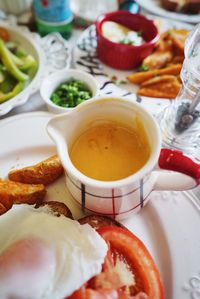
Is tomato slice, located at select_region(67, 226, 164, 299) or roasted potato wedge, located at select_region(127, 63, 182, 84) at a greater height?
roasted potato wedge, located at select_region(127, 63, 182, 84)

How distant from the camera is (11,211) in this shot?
2.47 ft

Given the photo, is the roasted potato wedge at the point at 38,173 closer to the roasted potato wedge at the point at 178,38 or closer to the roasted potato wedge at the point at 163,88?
the roasted potato wedge at the point at 163,88

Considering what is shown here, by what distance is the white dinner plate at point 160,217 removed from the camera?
2.37 ft

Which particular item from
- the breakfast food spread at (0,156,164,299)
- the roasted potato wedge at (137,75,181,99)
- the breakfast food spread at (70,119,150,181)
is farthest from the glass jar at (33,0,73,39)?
the breakfast food spread at (0,156,164,299)

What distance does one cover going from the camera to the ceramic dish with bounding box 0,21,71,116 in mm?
1113

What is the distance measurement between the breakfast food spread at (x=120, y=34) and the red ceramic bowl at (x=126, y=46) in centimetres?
2

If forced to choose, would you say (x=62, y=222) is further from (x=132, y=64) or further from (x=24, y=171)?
(x=132, y=64)

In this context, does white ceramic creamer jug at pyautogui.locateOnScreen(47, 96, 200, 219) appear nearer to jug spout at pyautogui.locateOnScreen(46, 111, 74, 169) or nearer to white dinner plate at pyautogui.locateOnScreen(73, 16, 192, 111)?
jug spout at pyautogui.locateOnScreen(46, 111, 74, 169)

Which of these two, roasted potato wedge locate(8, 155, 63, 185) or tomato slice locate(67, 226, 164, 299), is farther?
roasted potato wedge locate(8, 155, 63, 185)

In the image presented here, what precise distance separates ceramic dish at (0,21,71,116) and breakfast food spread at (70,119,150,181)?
34 cm

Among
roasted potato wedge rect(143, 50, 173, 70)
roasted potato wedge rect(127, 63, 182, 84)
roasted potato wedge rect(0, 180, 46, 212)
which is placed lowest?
roasted potato wedge rect(0, 180, 46, 212)

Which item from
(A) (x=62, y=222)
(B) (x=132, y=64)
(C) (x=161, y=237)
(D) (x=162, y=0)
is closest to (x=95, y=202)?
(A) (x=62, y=222)

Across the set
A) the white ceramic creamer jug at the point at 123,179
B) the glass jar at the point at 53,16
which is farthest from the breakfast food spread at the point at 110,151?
the glass jar at the point at 53,16

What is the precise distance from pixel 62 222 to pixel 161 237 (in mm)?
231
